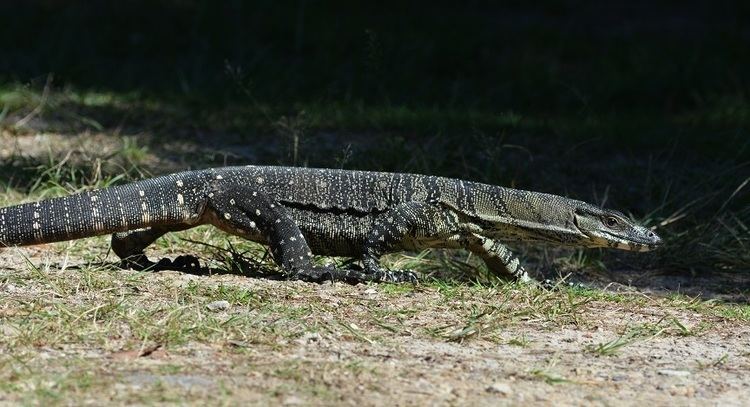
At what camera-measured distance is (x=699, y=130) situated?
9.70 meters

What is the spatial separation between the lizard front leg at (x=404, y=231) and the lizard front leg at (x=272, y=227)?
0.35 feet

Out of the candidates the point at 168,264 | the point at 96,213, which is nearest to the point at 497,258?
the point at 168,264

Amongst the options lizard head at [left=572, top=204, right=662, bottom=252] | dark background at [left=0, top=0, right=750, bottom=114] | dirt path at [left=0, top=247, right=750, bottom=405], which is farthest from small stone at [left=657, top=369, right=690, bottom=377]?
dark background at [left=0, top=0, right=750, bottom=114]

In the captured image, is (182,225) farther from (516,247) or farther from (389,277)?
(516,247)

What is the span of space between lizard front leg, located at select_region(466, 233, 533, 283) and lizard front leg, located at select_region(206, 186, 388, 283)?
64 cm

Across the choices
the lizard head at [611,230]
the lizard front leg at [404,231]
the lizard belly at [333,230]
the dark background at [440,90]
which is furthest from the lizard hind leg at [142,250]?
the lizard head at [611,230]

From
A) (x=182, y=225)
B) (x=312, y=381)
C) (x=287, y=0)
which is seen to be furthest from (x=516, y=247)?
(x=287, y=0)

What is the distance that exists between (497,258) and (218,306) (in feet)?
5.58

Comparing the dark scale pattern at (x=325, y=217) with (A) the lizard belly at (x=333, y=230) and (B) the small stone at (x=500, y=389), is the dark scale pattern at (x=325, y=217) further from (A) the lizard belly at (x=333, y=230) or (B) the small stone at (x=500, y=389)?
(B) the small stone at (x=500, y=389)

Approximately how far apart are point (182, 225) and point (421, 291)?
3.92ft

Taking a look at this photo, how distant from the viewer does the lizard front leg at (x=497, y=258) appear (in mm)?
6617

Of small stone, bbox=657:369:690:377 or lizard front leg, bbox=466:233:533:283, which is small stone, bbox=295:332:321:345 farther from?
lizard front leg, bbox=466:233:533:283

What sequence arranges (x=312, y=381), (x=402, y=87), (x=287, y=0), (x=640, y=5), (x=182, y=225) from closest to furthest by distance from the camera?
(x=312, y=381)
(x=182, y=225)
(x=402, y=87)
(x=287, y=0)
(x=640, y=5)

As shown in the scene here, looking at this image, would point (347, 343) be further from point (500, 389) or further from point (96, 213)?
point (96, 213)
